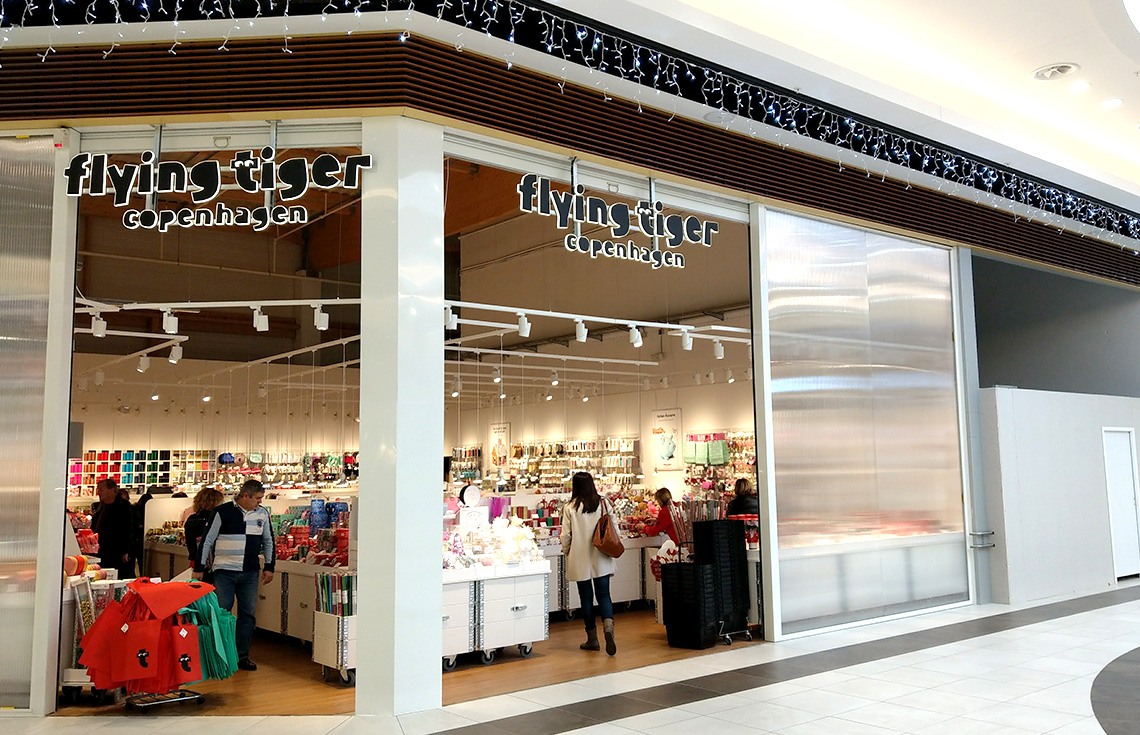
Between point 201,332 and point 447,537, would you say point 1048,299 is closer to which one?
point 447,537

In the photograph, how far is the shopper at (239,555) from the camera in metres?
7.16

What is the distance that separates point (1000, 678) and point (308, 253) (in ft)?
53.3

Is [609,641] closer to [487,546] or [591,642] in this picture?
[591,642]

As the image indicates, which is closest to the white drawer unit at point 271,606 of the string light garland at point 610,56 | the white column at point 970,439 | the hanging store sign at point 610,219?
the hanging store sign at point 610,219

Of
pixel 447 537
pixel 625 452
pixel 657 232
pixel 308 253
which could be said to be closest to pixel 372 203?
pixel 657 232

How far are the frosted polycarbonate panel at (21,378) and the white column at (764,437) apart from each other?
Answer: 5.65 metres

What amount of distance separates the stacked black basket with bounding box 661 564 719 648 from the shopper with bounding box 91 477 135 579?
19.3ft

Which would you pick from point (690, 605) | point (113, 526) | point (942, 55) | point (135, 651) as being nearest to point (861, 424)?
point (690, 605)

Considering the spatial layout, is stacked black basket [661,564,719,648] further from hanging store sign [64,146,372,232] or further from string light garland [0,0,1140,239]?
hanging store sign [64,146,372,232]

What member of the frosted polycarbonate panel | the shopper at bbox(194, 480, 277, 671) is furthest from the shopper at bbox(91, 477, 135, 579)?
the frosted polycarbonate panel

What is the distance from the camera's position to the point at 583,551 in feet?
25.1

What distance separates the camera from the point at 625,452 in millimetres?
16328

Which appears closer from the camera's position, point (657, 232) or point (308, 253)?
point (657, 232)

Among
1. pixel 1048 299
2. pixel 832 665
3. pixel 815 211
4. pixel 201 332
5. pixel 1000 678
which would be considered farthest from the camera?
pixel 201 332
